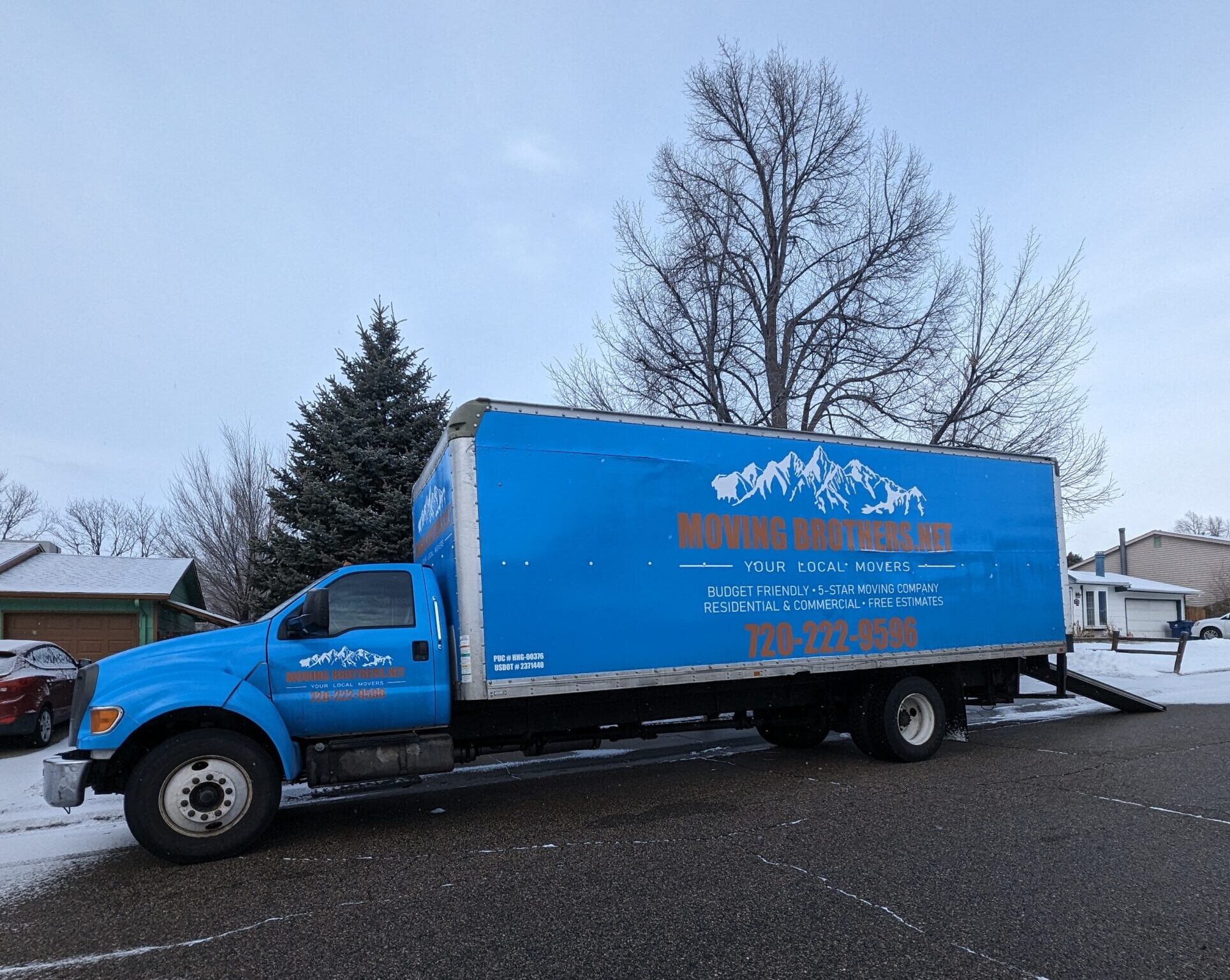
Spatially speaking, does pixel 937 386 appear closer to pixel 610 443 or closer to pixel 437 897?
pixel 610 443

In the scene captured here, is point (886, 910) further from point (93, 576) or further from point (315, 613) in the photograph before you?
point (93, 576)

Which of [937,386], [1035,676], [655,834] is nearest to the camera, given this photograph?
[655,834]

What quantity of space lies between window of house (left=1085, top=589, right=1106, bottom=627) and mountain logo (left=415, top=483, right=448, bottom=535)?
37376mm

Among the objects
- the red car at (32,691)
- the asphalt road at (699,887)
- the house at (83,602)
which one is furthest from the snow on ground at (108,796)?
the house at (83,602)

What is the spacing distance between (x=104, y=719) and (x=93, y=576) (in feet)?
51.1

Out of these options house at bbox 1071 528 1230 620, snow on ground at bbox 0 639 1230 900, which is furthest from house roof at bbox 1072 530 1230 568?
snow on ground at bbox 0 639 1230 900

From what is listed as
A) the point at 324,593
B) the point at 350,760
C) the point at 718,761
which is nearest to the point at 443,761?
the point at 350,760

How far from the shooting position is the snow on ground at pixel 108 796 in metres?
5.88

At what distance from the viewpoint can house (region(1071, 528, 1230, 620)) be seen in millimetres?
49688

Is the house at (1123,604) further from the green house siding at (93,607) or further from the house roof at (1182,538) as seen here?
the green house siding at (93,607)

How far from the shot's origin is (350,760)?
19.9ft

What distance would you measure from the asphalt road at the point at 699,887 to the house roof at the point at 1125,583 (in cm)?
3309

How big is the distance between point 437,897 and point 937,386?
53.1ft

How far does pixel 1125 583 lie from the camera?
3791 cm
